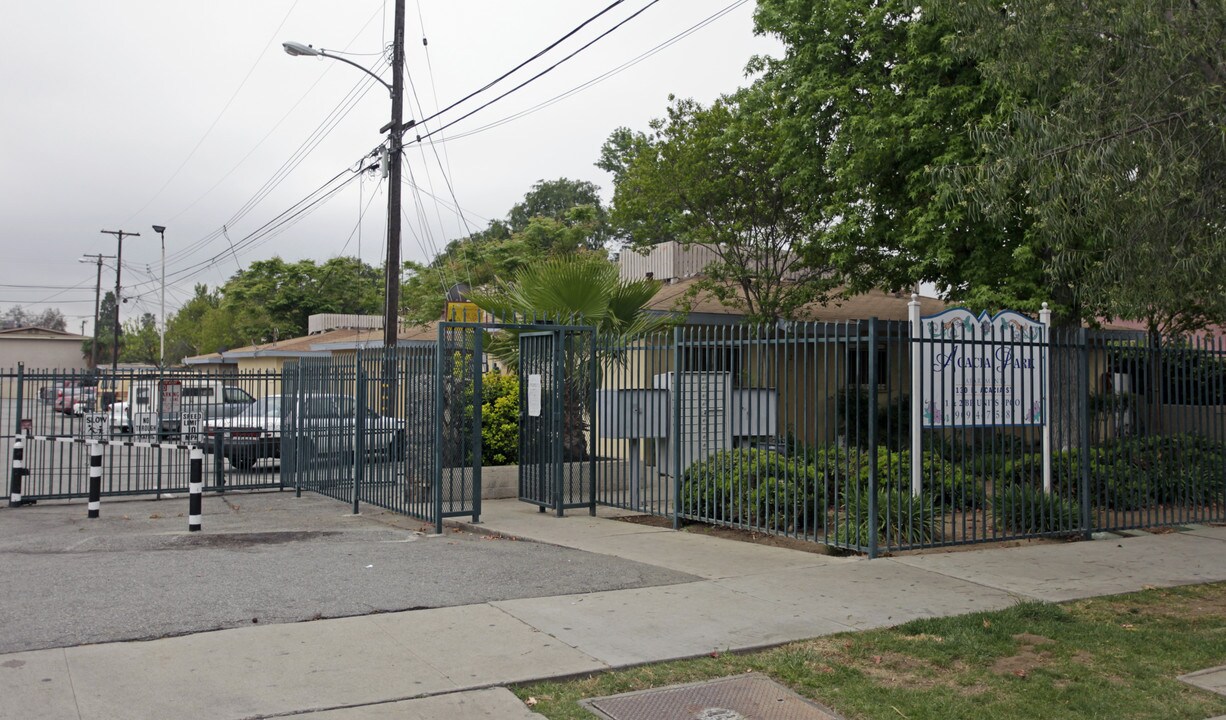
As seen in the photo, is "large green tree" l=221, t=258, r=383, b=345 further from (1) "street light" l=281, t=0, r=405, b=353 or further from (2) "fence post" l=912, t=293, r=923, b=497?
(2) "fence post" l=912, t=293, r=923, b=497

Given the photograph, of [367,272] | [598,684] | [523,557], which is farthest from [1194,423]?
[367,272]

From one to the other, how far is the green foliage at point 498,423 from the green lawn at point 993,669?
28.9 ft

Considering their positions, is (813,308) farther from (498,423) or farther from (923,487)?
(923,487)

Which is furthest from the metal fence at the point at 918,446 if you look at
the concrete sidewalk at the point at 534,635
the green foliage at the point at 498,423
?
the green foliage at the point at 498,423

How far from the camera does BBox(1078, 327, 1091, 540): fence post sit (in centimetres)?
1027

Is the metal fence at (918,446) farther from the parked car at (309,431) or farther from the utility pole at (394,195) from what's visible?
the utility pole at (394,195)

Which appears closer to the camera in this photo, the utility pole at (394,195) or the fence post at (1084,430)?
the fence post at (1084,430)

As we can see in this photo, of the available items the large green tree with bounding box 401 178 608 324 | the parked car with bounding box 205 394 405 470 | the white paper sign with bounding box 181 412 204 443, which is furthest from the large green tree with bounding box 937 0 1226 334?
the large green tree with bounding box 401 178 608 324

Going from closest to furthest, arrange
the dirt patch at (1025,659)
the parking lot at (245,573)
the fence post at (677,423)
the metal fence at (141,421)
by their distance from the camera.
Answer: the dirt patch at (1025,659)
the parking lot at (245,573)
the fence post at (677,423)
the metal fence at (141,421)

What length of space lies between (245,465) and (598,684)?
40.4 feet

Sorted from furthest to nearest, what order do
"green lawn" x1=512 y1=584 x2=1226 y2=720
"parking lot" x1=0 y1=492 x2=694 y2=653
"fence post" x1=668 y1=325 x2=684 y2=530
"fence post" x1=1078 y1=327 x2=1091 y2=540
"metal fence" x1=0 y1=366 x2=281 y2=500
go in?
"metal fence" x1=0 y1=366 x2=281 y2=500 < "fence post" x1=668 y1=325 x2=684 y2=530 < "fence post" x1=1078 y1=327 x2=1091 y2=540 < "parking lot" x1=0 y1=492 x2=694 y2=653 < "green lawn" x1=512 y1=584 x2=1226 y2=720

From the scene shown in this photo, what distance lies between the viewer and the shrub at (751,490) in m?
9.97

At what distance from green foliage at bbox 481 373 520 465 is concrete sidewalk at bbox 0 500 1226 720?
4897mm

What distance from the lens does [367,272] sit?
61.9 m
